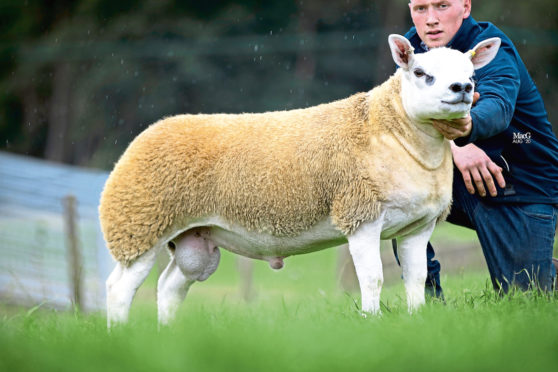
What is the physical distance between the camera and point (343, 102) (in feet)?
13.3

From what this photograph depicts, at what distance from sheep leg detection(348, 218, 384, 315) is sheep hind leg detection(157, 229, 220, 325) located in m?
0.91

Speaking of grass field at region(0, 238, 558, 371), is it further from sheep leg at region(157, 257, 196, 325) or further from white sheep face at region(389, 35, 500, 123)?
white sheep face at region(389, 35, 500, 123)

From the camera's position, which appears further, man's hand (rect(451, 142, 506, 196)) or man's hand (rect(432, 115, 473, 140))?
man's hand (rect(451, 142, 506, 196))

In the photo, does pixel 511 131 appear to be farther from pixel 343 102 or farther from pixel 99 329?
pixel 99 329

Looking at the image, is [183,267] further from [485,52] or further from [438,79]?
[485,52]

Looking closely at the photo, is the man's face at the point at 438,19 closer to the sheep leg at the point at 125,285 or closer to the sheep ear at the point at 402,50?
the sheep ear at the point at 402,50

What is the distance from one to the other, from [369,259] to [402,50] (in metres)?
0.97

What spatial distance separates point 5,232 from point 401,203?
6770 mm

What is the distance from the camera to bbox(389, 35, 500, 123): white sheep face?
3.42 metres

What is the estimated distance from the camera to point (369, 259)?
12.3ft

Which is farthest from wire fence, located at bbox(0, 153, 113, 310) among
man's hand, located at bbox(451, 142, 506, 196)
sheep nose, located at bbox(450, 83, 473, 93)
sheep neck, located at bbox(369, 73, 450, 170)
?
sheep nose, located at bbox(450, 83, 473, 93)

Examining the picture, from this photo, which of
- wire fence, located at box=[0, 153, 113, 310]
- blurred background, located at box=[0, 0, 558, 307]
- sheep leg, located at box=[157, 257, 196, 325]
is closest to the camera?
sheep leg, located at box=[157, 257, 196, 325]

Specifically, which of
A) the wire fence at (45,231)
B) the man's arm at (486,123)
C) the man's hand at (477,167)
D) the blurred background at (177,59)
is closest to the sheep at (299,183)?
the man's arm at (486,123)

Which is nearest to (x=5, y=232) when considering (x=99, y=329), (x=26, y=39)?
(x=99, y=329)
